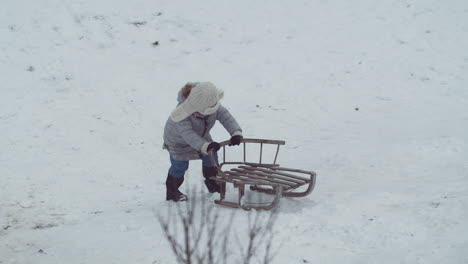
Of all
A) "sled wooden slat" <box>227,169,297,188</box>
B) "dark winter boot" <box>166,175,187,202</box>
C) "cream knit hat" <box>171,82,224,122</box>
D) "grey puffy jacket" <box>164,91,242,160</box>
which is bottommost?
"dark winter boot" <box>166,175,187,202</box>

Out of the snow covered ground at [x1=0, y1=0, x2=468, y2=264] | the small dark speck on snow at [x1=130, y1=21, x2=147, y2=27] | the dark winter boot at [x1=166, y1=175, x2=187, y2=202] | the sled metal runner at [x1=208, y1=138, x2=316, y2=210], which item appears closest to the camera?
the snow covered ground at [x1=0, y1=0, x2=468, y2=264]

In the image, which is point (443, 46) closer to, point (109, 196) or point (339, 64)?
point (339, 64)

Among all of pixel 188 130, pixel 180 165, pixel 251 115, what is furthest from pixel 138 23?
pixel 188 130

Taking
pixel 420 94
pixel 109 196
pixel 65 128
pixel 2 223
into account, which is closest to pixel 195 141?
pixel 109 196

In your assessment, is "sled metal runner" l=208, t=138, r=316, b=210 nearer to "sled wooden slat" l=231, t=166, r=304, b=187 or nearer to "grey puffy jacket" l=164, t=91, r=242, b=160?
"sled wooden slat" l=231, t=166, r=304, b=187

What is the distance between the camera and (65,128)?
7066 millimetres

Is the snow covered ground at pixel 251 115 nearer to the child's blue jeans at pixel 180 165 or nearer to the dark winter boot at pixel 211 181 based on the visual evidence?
the child's blue jeans at pixel 180 165

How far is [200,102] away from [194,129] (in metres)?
0.42

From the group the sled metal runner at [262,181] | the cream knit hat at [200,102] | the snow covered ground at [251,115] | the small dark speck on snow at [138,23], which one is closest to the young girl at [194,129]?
the cream knit hat at [200,102]

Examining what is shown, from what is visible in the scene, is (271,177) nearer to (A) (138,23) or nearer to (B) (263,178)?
(B) (263,178)

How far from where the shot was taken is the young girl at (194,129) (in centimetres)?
444

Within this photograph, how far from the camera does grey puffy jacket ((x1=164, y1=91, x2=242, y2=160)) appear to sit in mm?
4598

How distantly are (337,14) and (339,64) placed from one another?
6.70 ft

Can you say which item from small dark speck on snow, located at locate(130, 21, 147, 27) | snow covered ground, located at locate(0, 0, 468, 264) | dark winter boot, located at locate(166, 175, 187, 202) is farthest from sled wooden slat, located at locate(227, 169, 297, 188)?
small dark speck on snow, located at locate(130, 21, 147, 27)
